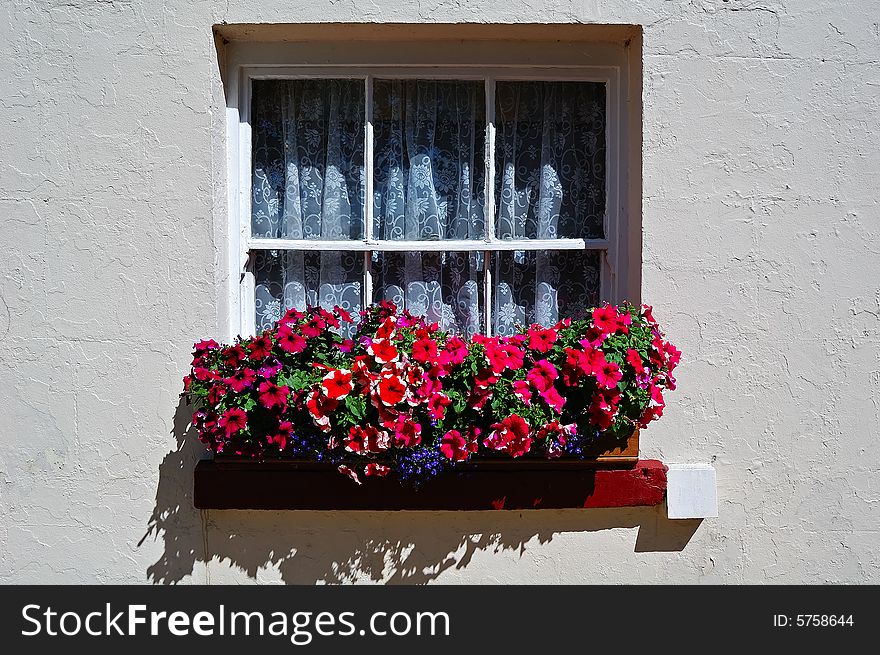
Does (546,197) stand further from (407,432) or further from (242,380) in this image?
(242,380)

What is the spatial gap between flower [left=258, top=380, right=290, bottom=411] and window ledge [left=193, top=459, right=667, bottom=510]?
29 centimetres

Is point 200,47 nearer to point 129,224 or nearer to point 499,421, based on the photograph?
point 129,224

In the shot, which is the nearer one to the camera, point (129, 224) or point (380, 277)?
point (129, 224)

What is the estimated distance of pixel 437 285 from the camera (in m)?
2.83

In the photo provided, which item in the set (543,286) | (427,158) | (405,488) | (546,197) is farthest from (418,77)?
(405,488)

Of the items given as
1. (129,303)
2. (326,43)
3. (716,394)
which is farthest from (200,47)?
(716,394)

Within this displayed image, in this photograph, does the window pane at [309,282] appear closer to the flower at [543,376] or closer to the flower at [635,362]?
the flower at [543,376]

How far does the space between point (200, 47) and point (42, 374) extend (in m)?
1.31

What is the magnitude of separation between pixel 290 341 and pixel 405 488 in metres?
0.66

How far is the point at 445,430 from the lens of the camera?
238 centimetres

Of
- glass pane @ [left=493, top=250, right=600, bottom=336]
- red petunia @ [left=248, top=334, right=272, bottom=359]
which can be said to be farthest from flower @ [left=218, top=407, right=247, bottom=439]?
glass pane @ [left=493, top=250, right=600, bottom=336]

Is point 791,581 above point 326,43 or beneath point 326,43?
beneath

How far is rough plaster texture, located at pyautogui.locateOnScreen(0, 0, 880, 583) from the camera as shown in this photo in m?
2.59

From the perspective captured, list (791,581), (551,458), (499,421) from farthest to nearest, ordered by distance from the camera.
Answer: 1. (791,581)
2. (551,458)
3. (499,421)
